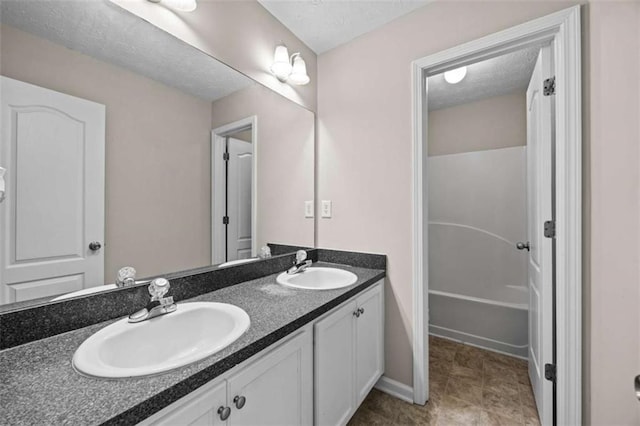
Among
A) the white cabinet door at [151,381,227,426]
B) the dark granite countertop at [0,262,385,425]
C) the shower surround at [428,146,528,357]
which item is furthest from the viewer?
the shower surround at [428,146,528,357]

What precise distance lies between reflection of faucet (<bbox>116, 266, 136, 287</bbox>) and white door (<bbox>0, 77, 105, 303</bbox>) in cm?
5

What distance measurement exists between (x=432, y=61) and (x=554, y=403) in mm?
1922

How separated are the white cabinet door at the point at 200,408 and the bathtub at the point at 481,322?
238cm

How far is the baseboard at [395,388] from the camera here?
161cm

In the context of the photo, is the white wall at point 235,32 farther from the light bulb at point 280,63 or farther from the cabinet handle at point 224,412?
the cabinet handle at point 224,412

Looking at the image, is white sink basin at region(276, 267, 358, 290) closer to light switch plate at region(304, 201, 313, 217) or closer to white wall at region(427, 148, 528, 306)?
light switch plate at region(304, 201, 313, 217)

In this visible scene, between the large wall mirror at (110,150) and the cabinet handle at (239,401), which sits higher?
the large wall mirror at (110,150)

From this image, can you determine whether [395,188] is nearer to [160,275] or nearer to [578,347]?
[578,347]

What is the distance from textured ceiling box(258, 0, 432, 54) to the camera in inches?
61.1

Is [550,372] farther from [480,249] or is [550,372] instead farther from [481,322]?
[480,249]

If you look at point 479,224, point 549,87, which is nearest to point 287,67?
point 549,87

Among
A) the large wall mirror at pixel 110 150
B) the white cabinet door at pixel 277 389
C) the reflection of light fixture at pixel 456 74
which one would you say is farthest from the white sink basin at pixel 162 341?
the reflection of light fixture at pixel 456 74

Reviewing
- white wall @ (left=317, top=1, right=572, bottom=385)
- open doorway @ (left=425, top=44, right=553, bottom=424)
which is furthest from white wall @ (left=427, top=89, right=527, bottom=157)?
white wall @ (left=317, top=1, right=572, bottom=385)

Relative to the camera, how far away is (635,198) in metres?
1.06
